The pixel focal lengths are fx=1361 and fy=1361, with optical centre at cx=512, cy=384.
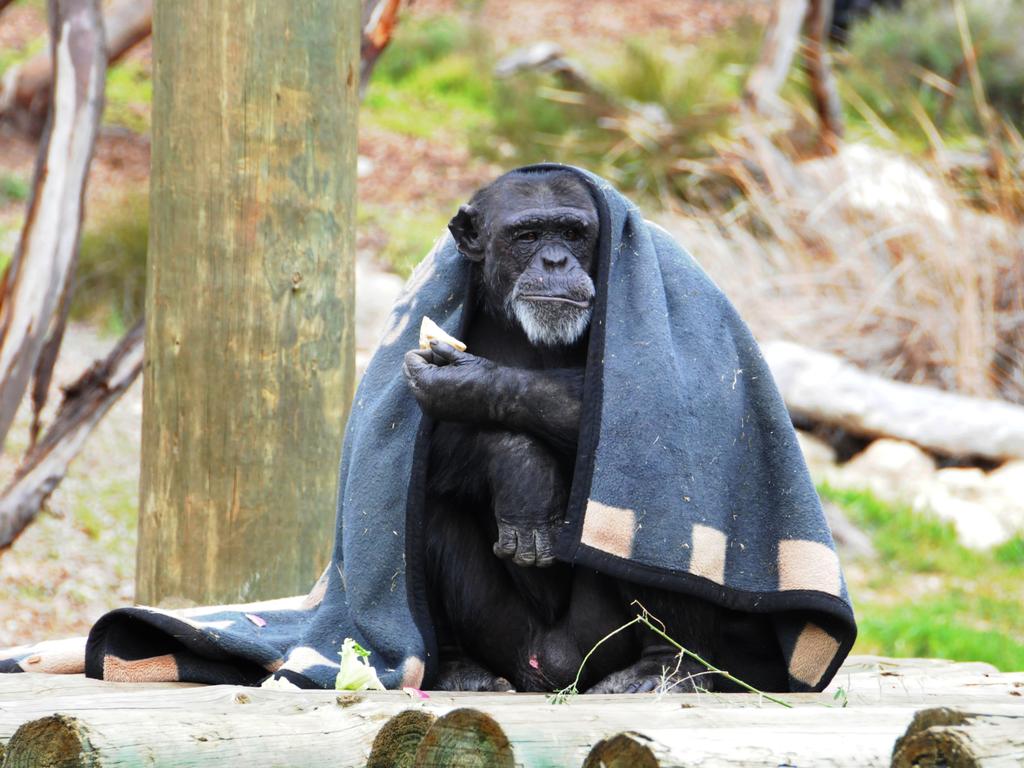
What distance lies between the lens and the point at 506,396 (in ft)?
10.2

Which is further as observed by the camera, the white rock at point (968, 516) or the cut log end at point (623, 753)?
the white rock at point (968, 516)

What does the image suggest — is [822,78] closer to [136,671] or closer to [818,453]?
[818,453]

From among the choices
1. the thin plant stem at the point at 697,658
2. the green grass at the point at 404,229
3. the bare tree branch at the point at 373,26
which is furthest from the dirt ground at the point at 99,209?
the thin plant stem at the point at 697,658

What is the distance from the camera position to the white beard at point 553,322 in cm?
320

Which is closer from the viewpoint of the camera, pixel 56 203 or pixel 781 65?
pixel 56 203

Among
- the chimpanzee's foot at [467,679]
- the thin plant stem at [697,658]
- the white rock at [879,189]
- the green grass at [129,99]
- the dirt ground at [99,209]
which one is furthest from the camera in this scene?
the green grass at [129,99]

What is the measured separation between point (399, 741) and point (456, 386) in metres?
1.00

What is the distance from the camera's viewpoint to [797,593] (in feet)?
9.94

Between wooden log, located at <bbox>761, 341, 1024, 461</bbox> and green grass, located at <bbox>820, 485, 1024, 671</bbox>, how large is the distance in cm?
73

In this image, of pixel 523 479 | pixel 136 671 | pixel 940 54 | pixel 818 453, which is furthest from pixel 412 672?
pixel 940 54

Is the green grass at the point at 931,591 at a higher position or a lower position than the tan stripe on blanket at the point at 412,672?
lower

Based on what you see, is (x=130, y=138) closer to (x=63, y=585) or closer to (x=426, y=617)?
(x=63, y=585)

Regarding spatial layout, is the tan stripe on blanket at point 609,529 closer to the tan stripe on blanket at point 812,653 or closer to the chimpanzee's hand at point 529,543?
the chimpanzee's hand at point 529,543

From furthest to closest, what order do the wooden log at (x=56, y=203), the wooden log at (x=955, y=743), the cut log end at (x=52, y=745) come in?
the wooden log at (x=56, y=203) < the cut log end at (x=52, y=745) < the wooden log at (x=955, y=743)
